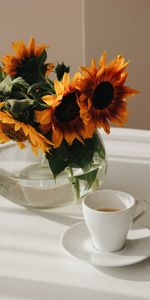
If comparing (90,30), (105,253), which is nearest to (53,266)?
(105,253)

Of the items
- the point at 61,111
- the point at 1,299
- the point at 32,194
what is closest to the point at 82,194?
the point at 32,194

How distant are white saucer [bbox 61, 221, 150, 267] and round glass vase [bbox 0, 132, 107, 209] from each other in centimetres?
9

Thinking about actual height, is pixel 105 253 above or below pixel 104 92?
below

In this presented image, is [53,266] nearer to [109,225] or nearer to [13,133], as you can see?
[109,225]

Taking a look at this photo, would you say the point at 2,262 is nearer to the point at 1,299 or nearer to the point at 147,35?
the point at 1,299

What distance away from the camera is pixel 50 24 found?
104 inches

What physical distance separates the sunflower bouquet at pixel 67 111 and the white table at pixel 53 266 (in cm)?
11

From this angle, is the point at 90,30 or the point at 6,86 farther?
the point at 90,30

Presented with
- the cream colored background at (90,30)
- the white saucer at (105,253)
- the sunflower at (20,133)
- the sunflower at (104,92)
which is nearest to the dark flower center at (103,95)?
the sunflower at (104,92)

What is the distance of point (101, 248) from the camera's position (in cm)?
86

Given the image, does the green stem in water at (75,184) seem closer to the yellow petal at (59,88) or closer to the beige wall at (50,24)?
the yellow petal at (59,88)

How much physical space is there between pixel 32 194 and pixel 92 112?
0.22 metres

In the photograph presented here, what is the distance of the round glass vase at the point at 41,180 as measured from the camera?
1.01m

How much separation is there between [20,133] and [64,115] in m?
0.08
